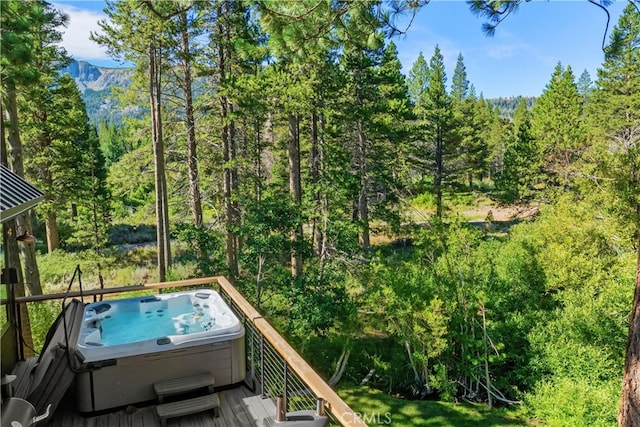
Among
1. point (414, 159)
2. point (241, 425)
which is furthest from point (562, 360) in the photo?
point (414, 159)

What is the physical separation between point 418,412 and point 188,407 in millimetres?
6344

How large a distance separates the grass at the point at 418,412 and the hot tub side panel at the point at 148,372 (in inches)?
187

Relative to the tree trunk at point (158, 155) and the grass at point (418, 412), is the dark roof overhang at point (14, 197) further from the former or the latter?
the grass at point (418, 412)

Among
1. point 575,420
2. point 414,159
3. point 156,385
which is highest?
point 414,159

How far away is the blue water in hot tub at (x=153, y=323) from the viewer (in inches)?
181

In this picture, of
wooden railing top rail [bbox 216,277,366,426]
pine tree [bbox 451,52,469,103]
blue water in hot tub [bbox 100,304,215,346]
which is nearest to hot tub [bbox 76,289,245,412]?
blue water in hot tub [bbox 100,304,215,346]

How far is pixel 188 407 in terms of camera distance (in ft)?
10.5

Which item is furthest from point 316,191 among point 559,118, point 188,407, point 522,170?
point 559,118

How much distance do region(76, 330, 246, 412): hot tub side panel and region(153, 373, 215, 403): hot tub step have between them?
0.15 ft

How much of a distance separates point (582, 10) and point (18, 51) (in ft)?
25.1

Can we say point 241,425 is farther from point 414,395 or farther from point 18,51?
point 414,395

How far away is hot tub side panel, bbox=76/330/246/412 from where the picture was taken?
125 inches

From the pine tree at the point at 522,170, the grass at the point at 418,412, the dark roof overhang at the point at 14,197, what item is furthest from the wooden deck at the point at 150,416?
the pine tree at the point at 522,170

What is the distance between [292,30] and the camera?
13.2 ft
